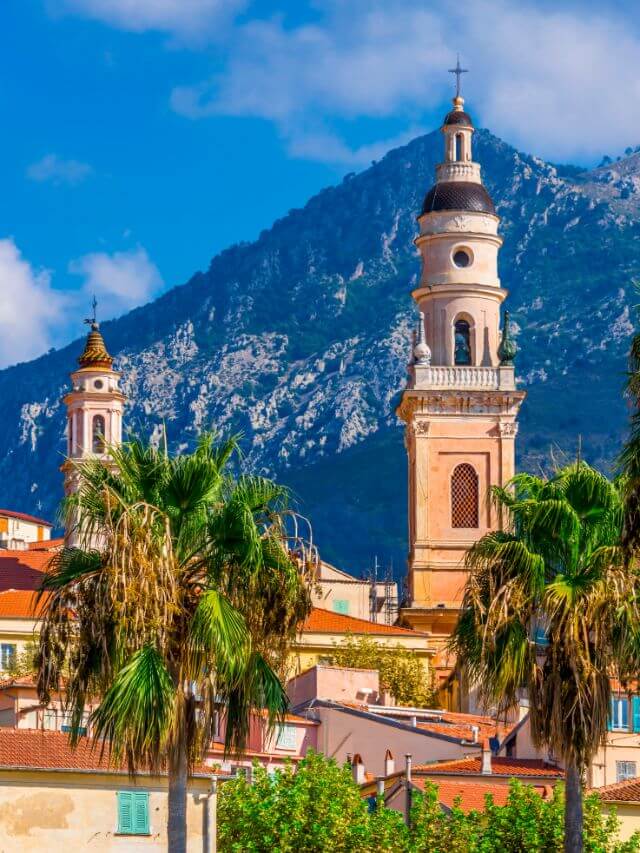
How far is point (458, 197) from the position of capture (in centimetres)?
12469

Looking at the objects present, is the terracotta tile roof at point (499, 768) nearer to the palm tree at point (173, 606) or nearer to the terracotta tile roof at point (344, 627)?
the palm tree at point (173, 606)

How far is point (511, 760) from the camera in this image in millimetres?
70000

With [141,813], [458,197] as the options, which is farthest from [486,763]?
[458,197]

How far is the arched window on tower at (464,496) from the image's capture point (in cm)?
11906

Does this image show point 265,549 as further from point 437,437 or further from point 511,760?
point 437,437

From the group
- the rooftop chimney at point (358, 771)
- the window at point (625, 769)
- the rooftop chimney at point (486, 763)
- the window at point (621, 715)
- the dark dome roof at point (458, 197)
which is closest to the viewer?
the rooftop chimney at point (486, 763)

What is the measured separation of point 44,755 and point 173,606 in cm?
2269

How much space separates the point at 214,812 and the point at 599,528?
58.7 ft

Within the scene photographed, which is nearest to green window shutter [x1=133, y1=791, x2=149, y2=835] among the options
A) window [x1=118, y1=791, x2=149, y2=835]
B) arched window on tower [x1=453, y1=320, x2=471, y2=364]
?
window [x1=118, y1=791, x2=149, y2=835]

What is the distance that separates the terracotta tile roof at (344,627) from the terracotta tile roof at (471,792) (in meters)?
46.8

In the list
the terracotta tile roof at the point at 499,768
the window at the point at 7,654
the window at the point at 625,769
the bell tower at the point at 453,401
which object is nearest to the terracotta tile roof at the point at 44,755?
the terracotta tile roof at the point at 499,768

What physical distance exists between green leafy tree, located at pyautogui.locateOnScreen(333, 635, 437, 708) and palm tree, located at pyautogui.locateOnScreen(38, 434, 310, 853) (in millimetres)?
62978

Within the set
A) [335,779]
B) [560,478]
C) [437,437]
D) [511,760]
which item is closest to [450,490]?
[437,437]

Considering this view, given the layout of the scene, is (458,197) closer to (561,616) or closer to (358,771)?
(358,771)
